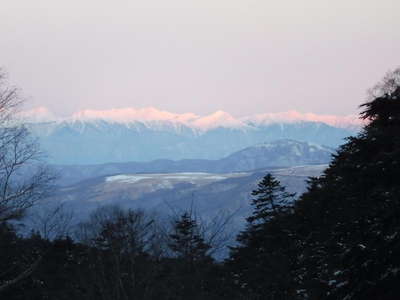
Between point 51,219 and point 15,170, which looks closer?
point 15,170

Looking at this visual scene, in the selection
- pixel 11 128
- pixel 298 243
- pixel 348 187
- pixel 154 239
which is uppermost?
pixel 11 128

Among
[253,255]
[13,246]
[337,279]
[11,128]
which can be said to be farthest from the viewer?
[253,255]

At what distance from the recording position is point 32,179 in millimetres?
13523

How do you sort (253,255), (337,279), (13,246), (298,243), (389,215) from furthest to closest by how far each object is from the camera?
1. (253,255)
2. (13,246)
3. (298,243)
4. (337,279)
5. (389,215)

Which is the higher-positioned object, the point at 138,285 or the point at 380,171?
the point at 380,171

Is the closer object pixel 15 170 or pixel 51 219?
pixel 15 170

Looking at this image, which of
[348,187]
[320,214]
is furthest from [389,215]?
[320,214]

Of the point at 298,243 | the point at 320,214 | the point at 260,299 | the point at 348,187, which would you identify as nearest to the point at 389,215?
the point at 348,187

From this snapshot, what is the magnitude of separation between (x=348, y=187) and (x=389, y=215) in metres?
3.44

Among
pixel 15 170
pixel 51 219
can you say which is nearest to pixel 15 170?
pixel 15 170

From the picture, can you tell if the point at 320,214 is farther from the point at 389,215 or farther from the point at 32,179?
the point at 32,179

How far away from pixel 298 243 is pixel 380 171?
20.8 metres

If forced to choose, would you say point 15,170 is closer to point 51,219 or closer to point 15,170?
point 15,170

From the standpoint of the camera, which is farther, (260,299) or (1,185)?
(260,299)
